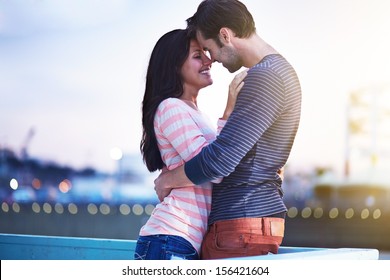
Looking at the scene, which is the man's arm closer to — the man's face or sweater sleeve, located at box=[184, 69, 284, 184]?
sweater sleeve, located at box=[184, 69, 284, 184]

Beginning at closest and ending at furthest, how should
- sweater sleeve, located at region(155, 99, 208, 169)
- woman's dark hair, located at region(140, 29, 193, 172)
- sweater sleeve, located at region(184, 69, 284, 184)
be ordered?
sweater sleeve, located at region(184, 69, 284, 184) < sweater sleeve, located at region(155, 99, 208, 169) < woman's dark hair, located at region(140, 29, 193, 172)

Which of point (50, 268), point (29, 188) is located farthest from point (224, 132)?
Result: point (29, 188)

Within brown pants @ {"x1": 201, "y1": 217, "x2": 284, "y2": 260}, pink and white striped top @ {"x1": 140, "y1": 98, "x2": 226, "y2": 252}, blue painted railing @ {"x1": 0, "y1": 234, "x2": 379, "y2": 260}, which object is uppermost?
pink and white striped top @ {"x1": 140, "y1": 98, "x2": 226, "y2": 252}

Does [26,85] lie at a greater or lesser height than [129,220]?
greater

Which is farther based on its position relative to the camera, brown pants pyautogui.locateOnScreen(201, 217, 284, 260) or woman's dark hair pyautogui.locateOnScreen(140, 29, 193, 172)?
woman's dark hair pyautogui.locateOnScreen(140, 29, 193, 172)

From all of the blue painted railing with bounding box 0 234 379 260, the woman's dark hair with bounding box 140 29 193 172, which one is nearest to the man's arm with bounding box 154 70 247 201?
the woman's dark hair with bounding box 140 29 193 172

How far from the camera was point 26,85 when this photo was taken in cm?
1642

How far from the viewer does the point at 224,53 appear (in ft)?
7.51

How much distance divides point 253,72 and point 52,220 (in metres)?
27.9

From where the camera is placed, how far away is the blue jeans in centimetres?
217

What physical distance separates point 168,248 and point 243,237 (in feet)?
0.65

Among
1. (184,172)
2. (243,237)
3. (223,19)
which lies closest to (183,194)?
(184,172)

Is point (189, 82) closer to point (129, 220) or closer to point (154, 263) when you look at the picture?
point (154, 263)

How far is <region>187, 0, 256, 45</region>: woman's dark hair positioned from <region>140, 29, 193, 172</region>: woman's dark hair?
0.19ft
